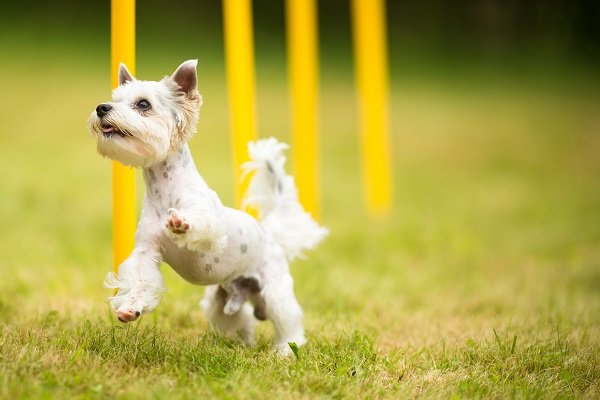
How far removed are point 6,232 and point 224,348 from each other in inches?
148

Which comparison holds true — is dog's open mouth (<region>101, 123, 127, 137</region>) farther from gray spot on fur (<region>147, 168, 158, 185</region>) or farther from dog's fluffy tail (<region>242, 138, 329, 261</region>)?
dog's fluffy tail (<region>242, 138, 329, 261</region>)

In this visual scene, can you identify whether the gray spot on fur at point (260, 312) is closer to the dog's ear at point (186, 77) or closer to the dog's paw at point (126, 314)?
the dog's paw at point (126, 314)

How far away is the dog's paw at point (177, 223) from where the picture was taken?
341 cm

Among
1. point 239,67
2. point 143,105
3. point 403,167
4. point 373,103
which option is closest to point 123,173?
point 143,105

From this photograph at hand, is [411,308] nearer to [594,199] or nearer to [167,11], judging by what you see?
[594,199]

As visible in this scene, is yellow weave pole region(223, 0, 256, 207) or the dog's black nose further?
yellow weave pole region(223, 0, 256, 207)

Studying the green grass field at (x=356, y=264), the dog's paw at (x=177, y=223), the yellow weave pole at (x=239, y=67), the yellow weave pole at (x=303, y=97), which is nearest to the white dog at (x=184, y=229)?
the dog's paw at (x=177, y=223)

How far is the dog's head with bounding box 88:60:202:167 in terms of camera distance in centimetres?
347

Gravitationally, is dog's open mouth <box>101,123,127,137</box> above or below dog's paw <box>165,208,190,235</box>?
above

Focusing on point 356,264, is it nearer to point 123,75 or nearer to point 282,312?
point 282,312

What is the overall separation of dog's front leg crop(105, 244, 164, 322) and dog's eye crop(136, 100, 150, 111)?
599mm

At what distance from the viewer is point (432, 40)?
18953 millimetres

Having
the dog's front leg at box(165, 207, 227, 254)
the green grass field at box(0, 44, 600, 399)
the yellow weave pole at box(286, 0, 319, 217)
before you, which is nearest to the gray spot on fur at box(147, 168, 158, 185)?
the dog's front leg at box(165, 207, 227, 254)

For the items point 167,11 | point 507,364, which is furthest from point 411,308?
point 167,11
